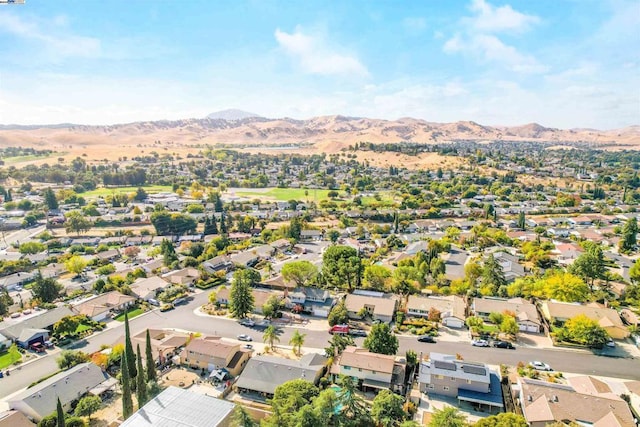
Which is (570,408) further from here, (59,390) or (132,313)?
(132,313)

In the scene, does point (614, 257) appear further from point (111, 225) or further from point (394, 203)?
point (111, 225)

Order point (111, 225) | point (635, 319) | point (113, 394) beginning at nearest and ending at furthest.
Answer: point (113, 394) < point (635, 319) < point (111, 225)

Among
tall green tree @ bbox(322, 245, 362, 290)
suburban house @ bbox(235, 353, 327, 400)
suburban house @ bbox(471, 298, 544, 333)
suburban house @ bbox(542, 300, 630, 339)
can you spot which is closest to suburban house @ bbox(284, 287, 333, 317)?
tall green tree @ bbox(322, 245, 362, 290)

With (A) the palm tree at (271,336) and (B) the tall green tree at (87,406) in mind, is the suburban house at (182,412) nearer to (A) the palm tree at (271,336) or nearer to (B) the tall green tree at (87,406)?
(B) the tall green tree at (87,406)

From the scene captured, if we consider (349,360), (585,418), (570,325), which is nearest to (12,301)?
(349,360)

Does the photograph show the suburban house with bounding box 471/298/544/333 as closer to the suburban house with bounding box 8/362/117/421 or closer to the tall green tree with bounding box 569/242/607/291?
the tall green tree with bounding box 569/242/607/291

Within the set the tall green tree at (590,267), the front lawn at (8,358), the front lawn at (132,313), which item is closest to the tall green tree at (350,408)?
the front lawn at (132,313)

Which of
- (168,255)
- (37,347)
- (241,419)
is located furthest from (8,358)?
(241,419)
